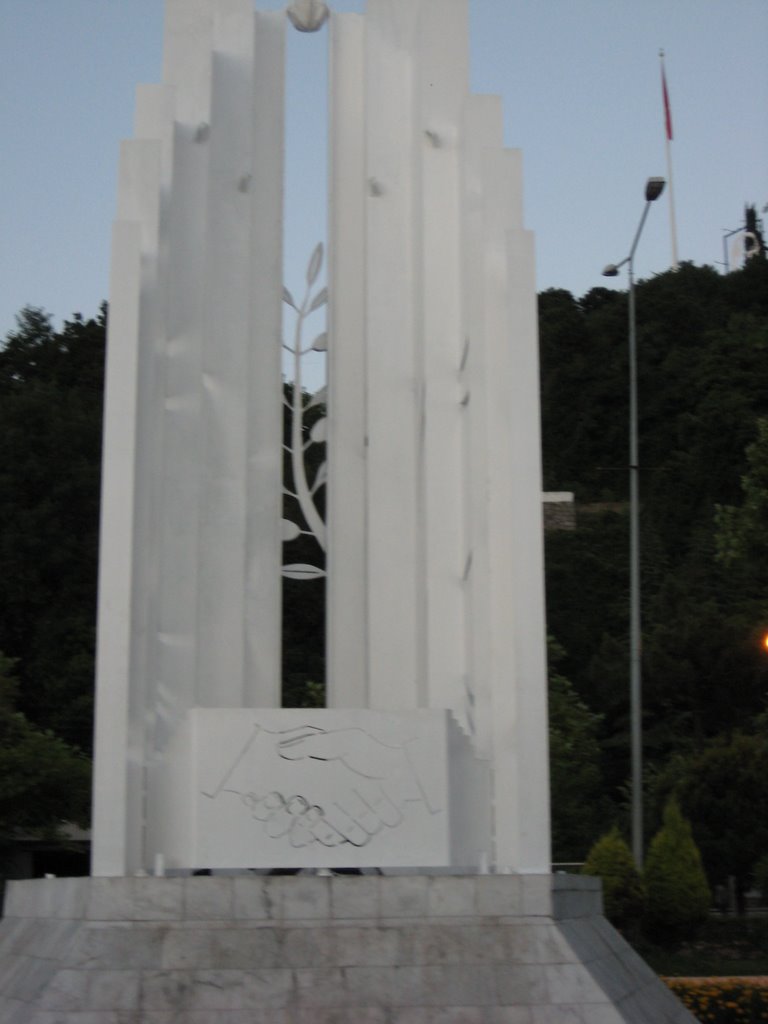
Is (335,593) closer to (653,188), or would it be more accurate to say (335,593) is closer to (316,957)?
(316,957)

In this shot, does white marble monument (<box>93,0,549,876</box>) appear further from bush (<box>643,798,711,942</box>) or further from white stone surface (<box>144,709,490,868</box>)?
bush (<box>643,798,711,942</box>)

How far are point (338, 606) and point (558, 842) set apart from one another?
20.9m

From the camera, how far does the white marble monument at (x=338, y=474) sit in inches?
434

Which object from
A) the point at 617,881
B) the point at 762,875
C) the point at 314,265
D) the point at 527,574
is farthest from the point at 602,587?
the point at 527,574

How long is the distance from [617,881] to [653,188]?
11294 mm

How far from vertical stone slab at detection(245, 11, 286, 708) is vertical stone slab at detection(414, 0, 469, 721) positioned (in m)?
1.37

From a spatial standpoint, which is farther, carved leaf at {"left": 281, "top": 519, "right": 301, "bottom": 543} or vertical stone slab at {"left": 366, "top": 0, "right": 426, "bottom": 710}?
carved leaf at {"left": 281, "top": 519, "right": 301, "bottom": 543}

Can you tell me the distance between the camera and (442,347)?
43.2ft

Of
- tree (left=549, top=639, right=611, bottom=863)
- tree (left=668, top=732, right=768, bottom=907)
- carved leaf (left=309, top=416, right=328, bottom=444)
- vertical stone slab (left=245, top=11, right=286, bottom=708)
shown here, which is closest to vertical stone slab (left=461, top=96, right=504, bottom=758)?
carved leaf (left=309, top=416, right=328, bottom=444)

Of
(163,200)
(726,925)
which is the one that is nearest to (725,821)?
(726,925)

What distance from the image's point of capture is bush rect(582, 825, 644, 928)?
23.9m

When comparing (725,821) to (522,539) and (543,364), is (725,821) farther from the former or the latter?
(543,364)

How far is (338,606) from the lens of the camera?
13531 millimetres

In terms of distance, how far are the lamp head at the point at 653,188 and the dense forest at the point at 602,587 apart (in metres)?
9.51
